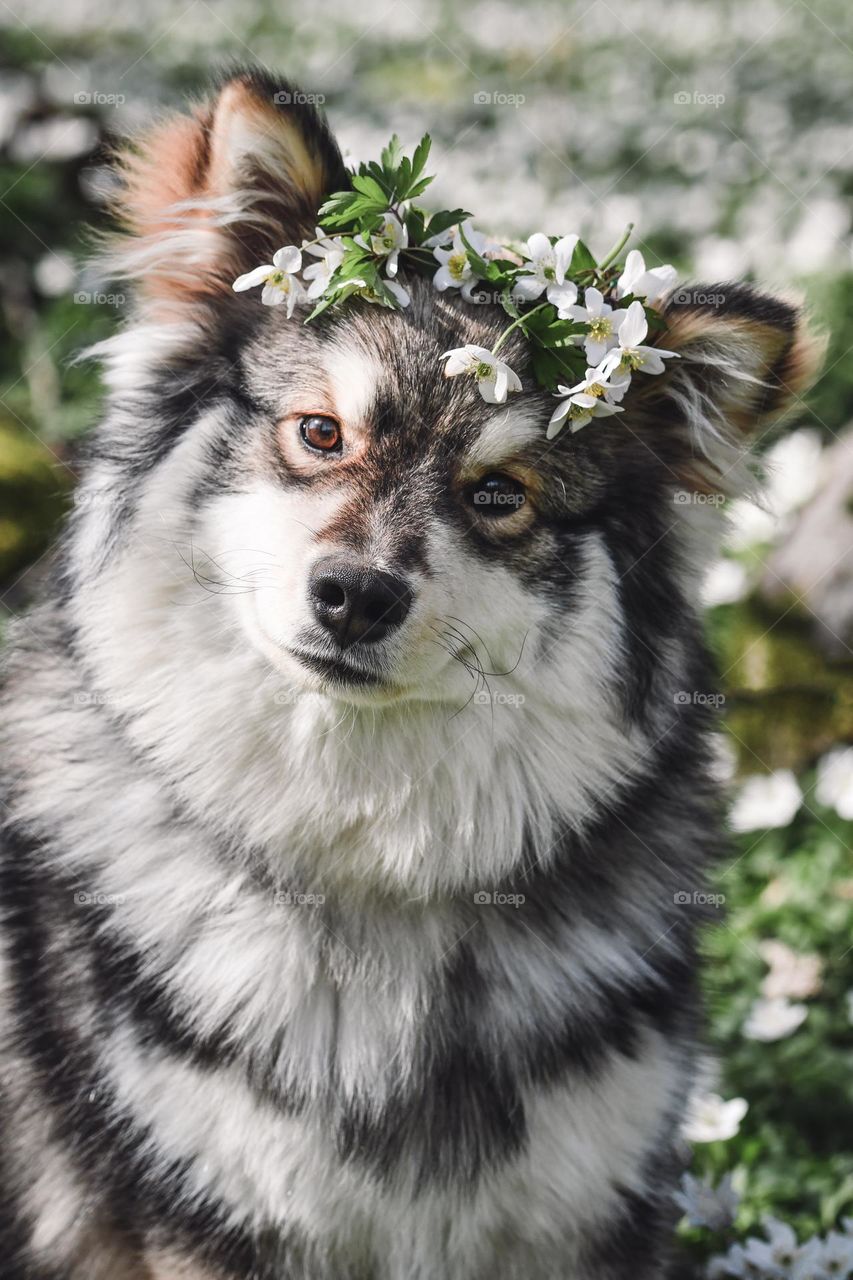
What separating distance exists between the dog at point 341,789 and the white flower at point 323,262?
9 cm

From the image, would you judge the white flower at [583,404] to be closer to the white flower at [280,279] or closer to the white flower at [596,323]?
the white flower at [596,323]

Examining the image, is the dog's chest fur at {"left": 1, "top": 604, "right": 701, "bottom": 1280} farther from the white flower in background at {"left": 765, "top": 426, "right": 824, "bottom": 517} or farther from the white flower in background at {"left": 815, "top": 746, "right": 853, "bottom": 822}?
the white flower in background at {"left": 765, "top": 426, "right": 824, "bottom": 517}

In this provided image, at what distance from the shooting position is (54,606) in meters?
3.10

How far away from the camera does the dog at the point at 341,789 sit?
2.69 metres

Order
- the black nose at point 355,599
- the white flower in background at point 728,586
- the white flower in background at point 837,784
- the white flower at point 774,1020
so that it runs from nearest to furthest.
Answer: the black nose at point 355,599
the white flower at point 774,1020
the white flower in background at point 837,784
the white flower in background at point 728,586

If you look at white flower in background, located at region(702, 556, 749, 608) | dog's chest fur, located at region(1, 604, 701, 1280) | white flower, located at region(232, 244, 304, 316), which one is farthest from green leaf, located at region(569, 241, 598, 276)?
white flower in background, located at region(702, 556, 749, 608)

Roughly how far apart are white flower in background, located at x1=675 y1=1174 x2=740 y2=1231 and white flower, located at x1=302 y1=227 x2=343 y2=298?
252 centimetres

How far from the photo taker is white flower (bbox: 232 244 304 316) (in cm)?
275

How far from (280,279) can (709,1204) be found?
2.64 meters

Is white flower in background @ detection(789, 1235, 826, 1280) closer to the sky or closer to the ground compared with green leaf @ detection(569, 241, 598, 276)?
closer to the ground

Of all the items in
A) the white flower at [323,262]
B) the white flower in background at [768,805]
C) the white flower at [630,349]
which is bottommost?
the white flower in background at [768,805]

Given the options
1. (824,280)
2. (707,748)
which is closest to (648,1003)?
(707,748)

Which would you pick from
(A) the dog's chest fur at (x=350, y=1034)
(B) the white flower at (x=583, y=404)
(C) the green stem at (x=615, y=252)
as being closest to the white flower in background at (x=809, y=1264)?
(A) the dog's chest fur at (x=350, y=1034)

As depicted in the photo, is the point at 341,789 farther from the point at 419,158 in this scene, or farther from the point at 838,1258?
the point at 838,1258
